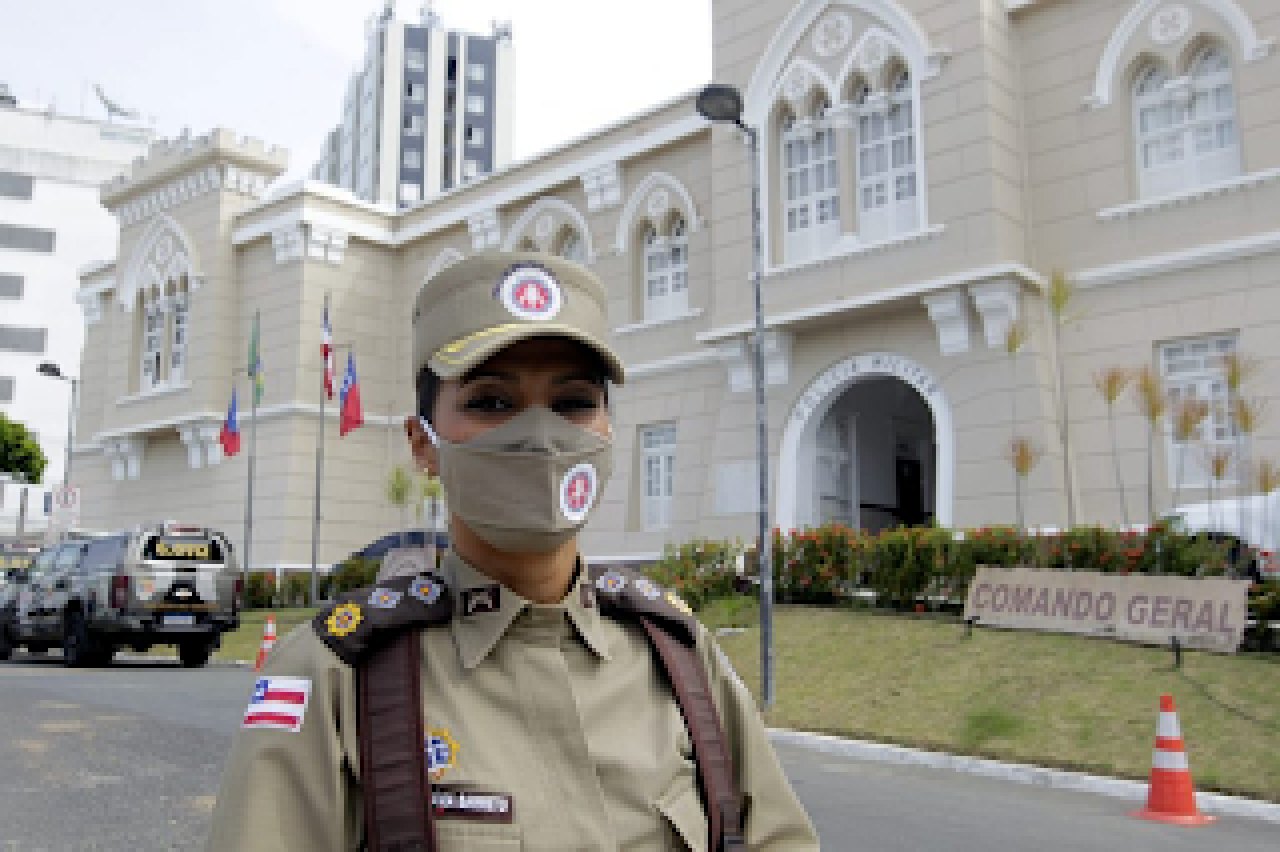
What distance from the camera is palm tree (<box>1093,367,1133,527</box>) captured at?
13516 millimetres

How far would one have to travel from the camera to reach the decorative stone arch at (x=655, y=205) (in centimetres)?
2064

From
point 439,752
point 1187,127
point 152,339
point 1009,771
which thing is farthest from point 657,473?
point 439,752

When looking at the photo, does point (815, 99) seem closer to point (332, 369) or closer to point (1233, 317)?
point (1233, 317)

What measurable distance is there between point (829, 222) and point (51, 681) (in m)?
12.9

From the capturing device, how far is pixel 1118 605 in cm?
1075

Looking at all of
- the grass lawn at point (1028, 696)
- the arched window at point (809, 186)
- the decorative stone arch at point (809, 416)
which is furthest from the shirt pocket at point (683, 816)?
the arched window at point (809, 186)

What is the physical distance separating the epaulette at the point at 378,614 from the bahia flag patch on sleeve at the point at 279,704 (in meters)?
0.07

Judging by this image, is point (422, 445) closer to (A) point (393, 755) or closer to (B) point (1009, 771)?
(A) point (393, 755)

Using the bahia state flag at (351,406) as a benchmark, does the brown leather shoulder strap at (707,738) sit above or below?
below

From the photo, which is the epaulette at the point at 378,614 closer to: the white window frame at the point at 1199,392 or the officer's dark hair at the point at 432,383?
the officer's dark hair at the point at 432,383

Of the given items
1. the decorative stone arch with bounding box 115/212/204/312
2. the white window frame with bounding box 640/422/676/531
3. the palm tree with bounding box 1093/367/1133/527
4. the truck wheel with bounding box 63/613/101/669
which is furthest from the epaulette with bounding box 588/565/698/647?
the decorative stone arch with bounding box 115/212/204/312

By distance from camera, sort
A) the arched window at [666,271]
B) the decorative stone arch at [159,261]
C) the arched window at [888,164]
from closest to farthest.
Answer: the arched window at [888,164] → the arched window at [666,271] → the decorative stone arch at [159,261]

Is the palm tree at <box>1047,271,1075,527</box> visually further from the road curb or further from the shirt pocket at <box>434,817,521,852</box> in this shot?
the shirt pocket at <box>434,817,521,852</box>

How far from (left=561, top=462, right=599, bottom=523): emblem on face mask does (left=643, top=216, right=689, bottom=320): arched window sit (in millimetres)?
19044
